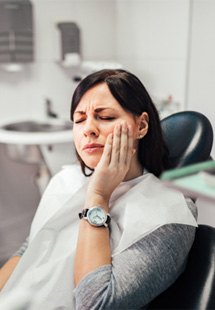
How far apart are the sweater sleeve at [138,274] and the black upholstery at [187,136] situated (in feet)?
0.68

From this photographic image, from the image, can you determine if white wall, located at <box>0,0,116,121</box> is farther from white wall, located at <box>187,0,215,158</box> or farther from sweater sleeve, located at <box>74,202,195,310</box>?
sweater sleeve, located at <box>74,202,195,310</box>

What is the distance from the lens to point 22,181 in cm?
238

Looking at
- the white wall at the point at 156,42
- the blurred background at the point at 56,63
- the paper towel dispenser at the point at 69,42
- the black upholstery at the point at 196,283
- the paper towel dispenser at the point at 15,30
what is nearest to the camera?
the black upholstery at the point at 196,283

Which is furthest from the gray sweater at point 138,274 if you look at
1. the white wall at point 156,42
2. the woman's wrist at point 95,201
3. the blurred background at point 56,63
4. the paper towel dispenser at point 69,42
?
the paper towel dispenser at point 69,42

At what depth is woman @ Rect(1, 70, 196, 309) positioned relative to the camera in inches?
29.7

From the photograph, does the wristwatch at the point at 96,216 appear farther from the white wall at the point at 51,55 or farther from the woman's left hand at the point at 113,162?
the white wall at the point at 51,55

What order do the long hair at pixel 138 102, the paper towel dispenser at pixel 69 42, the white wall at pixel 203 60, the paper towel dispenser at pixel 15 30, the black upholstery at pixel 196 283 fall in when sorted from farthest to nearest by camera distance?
the paper towel dispenser at pixel 69 42 < the paper towel dispenser at pixel 15 30 < the white wall at pixel 203 60 < the long hair at pixel 138 102 < the black upholstery at pixel 196 283

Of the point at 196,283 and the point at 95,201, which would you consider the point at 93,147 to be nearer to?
the point at 95,201

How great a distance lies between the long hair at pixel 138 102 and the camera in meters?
0.88

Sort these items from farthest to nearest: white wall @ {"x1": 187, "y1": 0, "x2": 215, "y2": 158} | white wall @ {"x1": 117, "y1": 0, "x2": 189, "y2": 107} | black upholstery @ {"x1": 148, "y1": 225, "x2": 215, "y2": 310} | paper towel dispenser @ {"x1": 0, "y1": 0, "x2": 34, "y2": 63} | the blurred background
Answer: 1. paper towel dispenser @ {"x1": 0, "y1": 0, "x2": 34, "y2": 63}
2. the blurred background
3. white wall @ {"x1": 117, "y1": 0, "x2": 189, "y2": 107}
4. white wall @ {"x1": 187, "y1": 0, "x2": 215, "y2": 158}
5. black upholstery @ {"x1": 148, "y1": 225, "x2": 215, "y2": 310}

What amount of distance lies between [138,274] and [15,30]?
1654 mm

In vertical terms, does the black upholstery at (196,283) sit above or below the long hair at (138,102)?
below

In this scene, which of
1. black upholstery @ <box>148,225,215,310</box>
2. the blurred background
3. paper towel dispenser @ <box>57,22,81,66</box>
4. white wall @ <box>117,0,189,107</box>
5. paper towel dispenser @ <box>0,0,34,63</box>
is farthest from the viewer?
paper towel dispenser @ <box>57,22,81,66</box>

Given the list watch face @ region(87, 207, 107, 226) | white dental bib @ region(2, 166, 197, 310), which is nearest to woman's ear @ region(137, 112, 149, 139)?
white dental bib @ region(2, 166, 197, 310)
